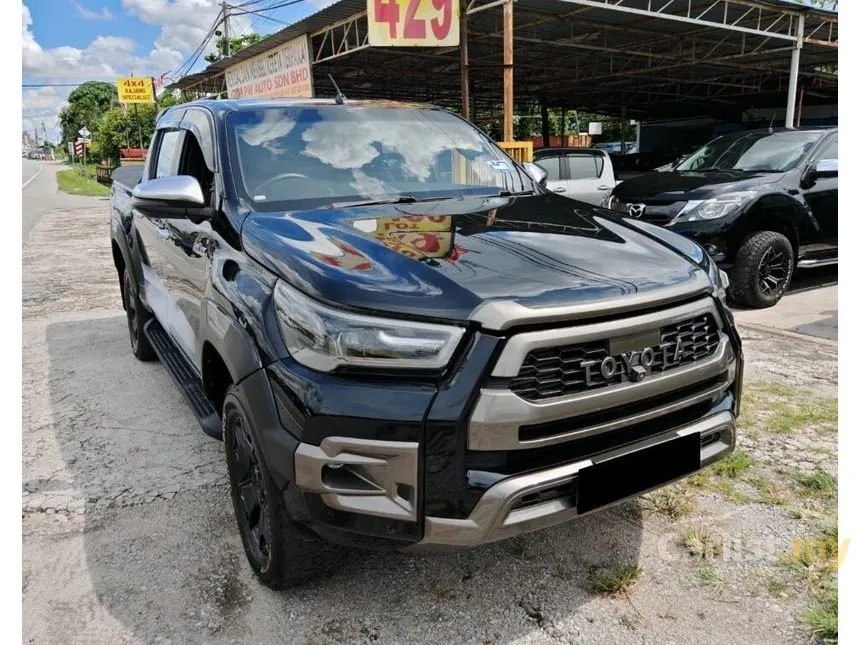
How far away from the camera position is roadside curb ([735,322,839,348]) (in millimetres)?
5086

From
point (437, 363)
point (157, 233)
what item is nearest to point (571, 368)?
point (437, 363)

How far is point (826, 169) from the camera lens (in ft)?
20.9

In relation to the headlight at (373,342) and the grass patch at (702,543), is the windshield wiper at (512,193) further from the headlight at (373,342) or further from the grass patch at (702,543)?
the grass patch at (702,543)

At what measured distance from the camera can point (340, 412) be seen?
1.86 meters

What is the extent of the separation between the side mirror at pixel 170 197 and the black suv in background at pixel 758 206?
458 cm

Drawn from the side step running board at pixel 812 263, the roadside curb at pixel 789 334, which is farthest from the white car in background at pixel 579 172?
the roadside curb at pixel 789 334

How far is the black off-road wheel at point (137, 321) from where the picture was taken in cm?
477

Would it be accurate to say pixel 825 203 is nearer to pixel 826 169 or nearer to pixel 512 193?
pixel 826 169

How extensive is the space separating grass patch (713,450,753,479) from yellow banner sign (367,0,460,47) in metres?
8.58

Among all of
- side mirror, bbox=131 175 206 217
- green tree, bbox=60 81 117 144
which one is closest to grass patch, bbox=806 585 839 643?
side mirror, bbox=131 175 206 217

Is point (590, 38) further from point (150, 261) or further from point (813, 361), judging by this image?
point (150, 261)

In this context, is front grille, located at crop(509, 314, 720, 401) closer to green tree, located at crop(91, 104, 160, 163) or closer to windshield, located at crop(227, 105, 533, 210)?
windshield, located at crop(227, 105, 533, 210)

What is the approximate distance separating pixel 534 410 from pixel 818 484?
6.42ft

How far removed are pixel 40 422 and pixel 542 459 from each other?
343cm
